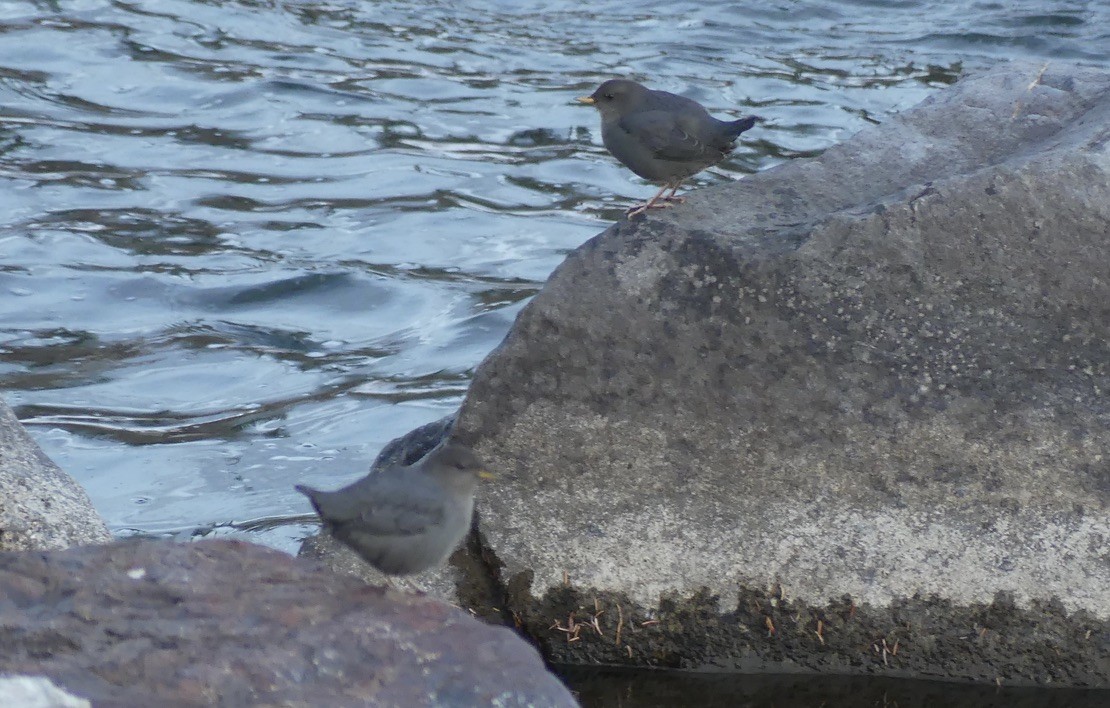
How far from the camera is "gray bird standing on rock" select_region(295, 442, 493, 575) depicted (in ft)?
11.6

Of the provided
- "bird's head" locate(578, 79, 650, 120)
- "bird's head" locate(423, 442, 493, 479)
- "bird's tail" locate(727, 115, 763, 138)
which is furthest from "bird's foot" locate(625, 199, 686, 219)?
"bird's head" locate(423, 442, 493, 479)

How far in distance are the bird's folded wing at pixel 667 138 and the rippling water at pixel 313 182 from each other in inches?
75.5

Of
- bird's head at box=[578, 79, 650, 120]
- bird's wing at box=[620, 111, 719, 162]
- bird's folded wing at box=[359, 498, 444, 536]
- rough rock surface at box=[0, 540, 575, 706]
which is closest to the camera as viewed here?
rough rock surface at box=[0, 540, 575, 706]

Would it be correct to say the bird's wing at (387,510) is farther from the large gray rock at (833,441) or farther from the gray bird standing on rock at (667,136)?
the gray bird standing on rock at (667,136)

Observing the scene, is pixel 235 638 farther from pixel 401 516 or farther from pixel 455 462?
pixel 455 462

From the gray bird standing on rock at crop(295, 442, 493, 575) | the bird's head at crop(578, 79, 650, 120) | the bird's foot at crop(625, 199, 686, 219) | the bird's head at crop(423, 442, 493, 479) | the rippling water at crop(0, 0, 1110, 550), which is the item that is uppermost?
the bird's head at crop(578, 79, 650, 120)

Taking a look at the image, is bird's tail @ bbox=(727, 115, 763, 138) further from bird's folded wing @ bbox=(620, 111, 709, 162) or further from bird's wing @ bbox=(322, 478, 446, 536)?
bird's wing @ bbox=(322, 478, 446, 536)

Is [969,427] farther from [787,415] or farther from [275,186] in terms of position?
[275,186]

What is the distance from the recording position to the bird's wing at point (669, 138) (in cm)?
489

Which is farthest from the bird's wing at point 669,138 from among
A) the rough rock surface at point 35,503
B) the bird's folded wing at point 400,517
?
the rough rock surface at point 35,503

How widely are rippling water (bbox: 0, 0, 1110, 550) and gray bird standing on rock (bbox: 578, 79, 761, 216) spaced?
72.2 inches

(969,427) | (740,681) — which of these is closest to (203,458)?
(740,681)

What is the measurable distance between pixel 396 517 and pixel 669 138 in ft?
6.30

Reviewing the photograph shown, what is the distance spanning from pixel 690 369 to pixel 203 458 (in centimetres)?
270
